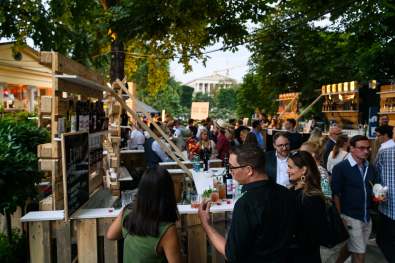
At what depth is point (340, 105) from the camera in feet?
52.1

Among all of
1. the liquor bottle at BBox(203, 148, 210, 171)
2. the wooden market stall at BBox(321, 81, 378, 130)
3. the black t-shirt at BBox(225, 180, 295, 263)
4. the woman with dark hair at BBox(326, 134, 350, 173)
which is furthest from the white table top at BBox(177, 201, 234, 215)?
the wooden market stall at BBox(321, 81, 378, 130)

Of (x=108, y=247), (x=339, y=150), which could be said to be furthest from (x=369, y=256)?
(x=108, y=247)

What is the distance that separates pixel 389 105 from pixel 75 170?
33.3ft

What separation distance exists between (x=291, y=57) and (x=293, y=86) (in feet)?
5.53

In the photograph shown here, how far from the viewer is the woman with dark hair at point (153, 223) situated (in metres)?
2.59

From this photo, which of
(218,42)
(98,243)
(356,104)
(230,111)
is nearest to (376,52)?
(356,104)

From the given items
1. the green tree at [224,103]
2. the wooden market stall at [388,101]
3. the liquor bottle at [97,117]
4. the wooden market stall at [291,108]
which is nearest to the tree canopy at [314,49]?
the wooden market stall at [388,101]

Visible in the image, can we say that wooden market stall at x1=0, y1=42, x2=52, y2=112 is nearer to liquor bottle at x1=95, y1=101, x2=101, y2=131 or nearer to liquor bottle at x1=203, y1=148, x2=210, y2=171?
liquor bottle at x1=203, y1=148, x2=210, y2=171

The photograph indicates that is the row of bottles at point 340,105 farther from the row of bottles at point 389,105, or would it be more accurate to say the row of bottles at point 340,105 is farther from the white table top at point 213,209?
the white table top at point 213,209

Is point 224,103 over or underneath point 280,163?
over

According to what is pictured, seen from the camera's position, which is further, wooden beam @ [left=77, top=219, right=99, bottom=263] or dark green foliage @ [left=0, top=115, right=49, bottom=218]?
dark green foliage @ [left=0, top=115, right=49, bottom=218]

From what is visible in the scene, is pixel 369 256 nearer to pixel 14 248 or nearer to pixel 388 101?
pixel 14 248

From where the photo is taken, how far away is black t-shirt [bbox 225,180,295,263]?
240 cm

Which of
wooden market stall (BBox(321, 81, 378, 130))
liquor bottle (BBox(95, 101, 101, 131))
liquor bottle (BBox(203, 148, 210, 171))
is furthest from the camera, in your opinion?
wooden market stall (BBox(321, 81, 378, 130))
